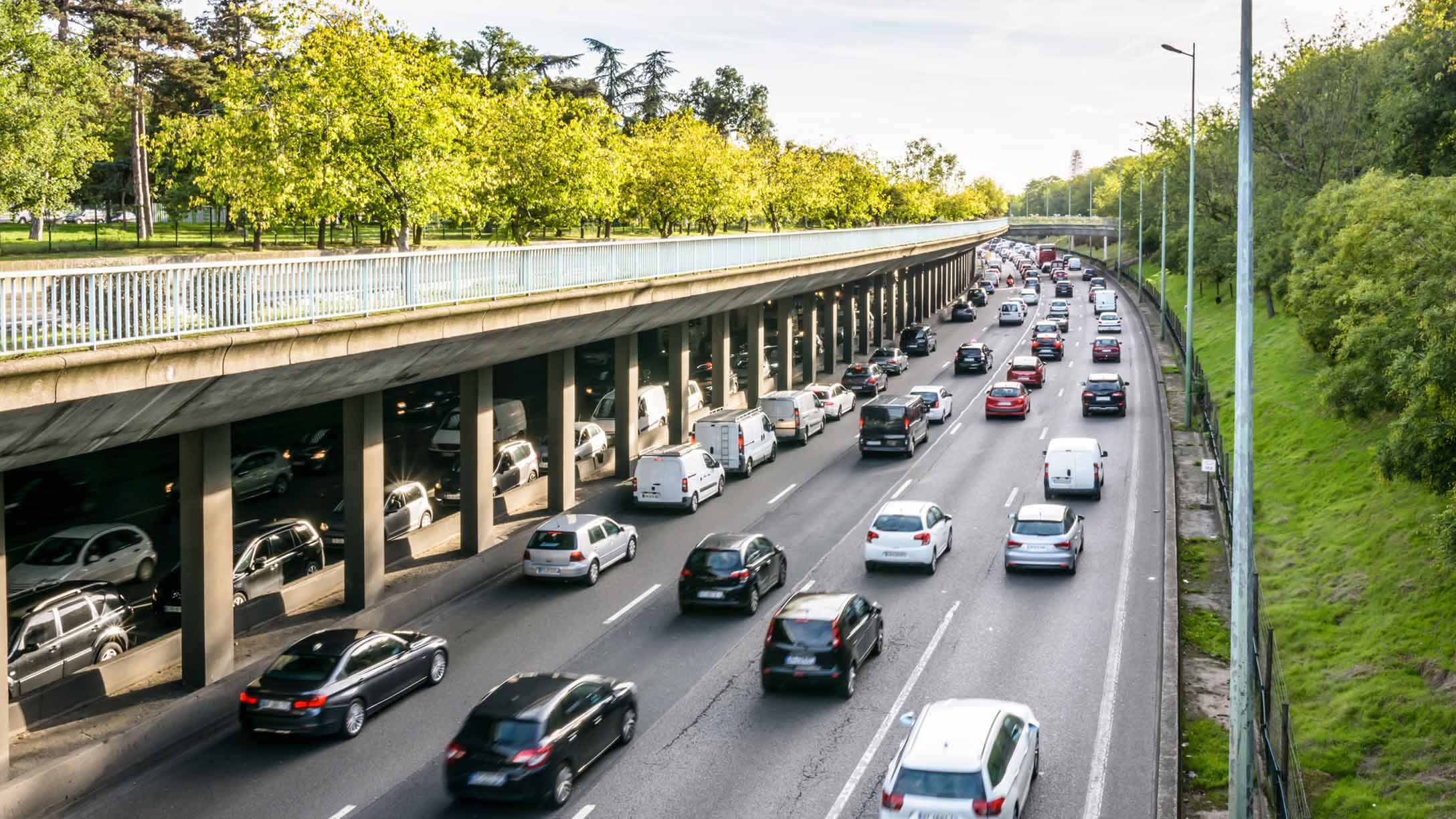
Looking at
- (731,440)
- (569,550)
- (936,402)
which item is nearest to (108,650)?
(569,550)

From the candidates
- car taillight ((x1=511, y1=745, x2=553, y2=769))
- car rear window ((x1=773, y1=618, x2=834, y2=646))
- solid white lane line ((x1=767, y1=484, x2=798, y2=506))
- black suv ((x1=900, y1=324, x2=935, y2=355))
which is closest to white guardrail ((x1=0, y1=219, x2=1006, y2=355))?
solid white lane line ((x1=767, y1=484, x2=798, y2=506))

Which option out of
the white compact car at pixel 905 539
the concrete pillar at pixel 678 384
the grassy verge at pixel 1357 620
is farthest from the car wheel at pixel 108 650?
the concrete pillar at pixel 678 384

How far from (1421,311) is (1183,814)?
9.54 metres

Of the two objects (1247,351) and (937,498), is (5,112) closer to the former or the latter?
(937,498)

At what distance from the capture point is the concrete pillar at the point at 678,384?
3853cm

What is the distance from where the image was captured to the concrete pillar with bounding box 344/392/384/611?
24.0m

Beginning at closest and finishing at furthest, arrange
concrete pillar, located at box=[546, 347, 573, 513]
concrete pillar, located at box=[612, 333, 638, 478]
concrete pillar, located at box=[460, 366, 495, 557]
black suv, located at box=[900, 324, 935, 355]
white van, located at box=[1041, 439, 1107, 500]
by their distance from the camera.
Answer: concrete pillar, located at box=[460, 366, 495, 557], concrete pillar, located at box=[546, 347, 573, 513], white van, located at box=[1041, 439, 1107, 500], concrete pillar, located at box=[612, 333, 638, 478], black suv, located at box=[900, 324, 935, 355]

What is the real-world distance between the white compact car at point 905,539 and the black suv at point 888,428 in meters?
11.9

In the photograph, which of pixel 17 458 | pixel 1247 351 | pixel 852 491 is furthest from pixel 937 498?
pixel 17 458

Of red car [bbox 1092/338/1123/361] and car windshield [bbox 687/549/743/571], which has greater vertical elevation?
red car [bbox 1092/338/1123/361]

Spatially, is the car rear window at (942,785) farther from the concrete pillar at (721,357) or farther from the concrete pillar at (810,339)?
the concrete pillar at (810,339)

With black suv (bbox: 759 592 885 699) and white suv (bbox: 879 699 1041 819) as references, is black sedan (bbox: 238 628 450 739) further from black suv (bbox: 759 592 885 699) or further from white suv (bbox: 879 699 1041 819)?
white suv (bbox: 879 699 1041 819)

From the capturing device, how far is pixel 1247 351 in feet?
47.4

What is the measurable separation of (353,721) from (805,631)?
7.01 m
